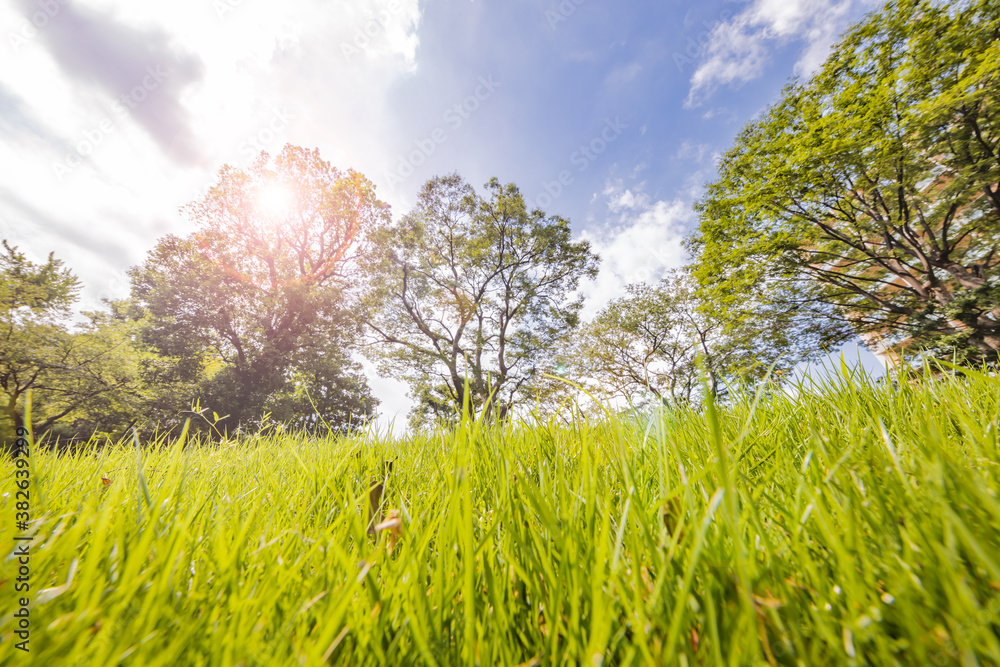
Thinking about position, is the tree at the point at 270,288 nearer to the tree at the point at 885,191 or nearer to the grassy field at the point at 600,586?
the tree at the point at 885,191

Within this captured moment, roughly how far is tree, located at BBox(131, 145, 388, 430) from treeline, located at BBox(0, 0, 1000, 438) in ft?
0.36

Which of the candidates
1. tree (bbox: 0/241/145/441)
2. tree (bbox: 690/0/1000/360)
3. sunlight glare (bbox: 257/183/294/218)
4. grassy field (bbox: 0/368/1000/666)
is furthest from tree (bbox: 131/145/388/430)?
grassy field (bbox: 0/368/1000/666)

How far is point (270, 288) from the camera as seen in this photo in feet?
65.4

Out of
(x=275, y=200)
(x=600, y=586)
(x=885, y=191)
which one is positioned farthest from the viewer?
(x=275, y=200)

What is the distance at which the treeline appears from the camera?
32.2 feet

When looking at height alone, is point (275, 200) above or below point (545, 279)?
above

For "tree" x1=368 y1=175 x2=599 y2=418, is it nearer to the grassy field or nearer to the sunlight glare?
the sunlight glare

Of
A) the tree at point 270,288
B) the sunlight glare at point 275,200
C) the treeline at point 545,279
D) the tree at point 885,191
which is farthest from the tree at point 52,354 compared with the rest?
the tree at point 885,191

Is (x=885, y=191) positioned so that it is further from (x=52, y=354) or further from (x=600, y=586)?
(x=52, y=354)

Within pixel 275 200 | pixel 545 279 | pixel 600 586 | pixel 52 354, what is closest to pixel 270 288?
pixel 275 200

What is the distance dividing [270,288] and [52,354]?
28.1 ft

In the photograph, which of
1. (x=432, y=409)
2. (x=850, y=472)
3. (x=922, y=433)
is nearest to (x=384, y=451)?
(x=850, y=472)

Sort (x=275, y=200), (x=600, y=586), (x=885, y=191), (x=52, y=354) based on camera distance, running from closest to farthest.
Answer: (x=600, y=586) < (x=885, y=191) < (x=52, y=354) < (x=275, y=200)

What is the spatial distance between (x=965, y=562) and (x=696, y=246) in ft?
54.1
